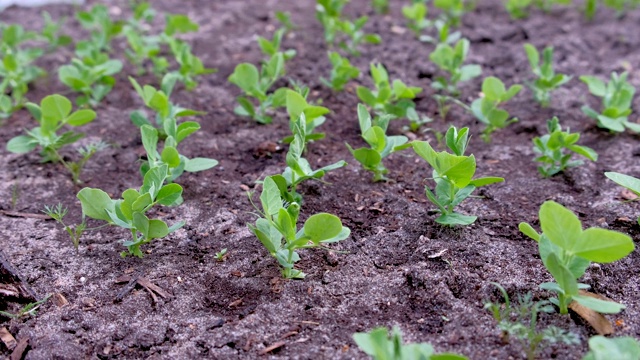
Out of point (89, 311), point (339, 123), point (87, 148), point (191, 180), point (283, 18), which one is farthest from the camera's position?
point (283, 18)

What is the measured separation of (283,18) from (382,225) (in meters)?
1.86

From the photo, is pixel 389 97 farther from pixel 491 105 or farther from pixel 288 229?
pixel 288 229

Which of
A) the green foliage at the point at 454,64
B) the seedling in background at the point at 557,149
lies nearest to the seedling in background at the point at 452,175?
the seedling in background at the point at 557,149

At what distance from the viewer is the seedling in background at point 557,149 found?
210 centimetres

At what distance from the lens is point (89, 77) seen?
2.79m

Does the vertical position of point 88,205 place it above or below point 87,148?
above

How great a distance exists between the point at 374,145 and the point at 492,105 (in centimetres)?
64

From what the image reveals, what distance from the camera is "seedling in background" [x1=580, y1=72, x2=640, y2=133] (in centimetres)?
243

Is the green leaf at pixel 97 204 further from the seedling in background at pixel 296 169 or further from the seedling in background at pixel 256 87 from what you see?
the seedling in background at pixel 256 87

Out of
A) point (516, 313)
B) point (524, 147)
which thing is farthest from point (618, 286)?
point (524, 147)

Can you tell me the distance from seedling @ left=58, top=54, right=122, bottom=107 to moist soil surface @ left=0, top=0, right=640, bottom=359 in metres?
0.08

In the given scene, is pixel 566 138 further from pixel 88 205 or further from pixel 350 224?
pixel 88 205

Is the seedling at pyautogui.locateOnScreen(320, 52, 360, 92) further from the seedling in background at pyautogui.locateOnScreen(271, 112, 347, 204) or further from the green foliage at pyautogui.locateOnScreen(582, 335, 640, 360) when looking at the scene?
the green foliage at pyautogui.locateOnScreen(582, 335, 640, 360)

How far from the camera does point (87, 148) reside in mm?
2453
